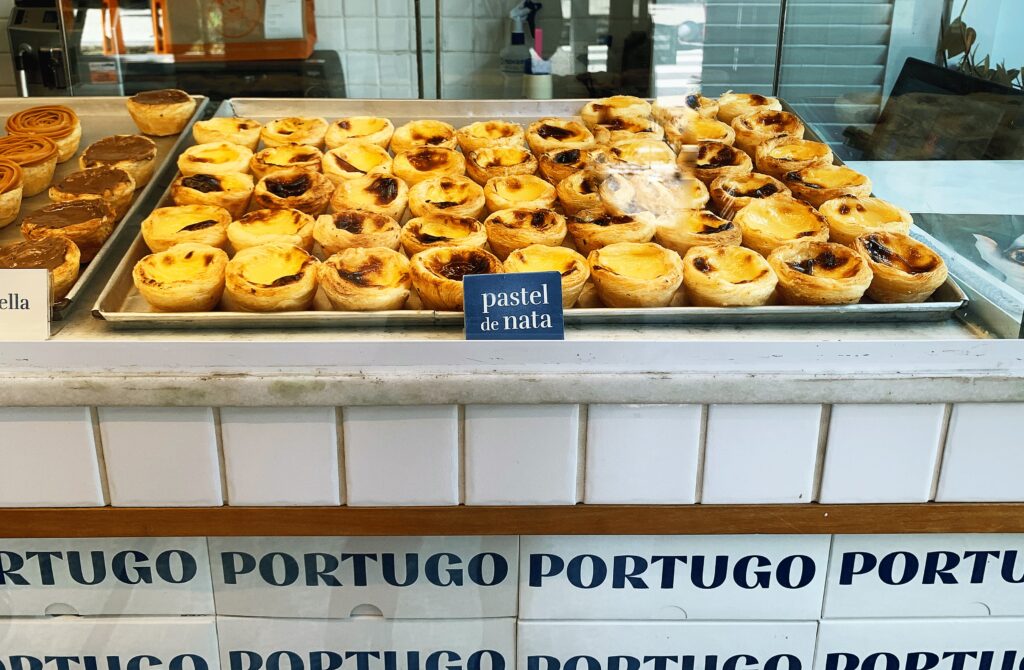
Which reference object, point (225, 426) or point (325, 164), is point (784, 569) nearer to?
point (225, 426)

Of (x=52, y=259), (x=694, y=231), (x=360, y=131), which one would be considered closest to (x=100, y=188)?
(x=52, y=259)

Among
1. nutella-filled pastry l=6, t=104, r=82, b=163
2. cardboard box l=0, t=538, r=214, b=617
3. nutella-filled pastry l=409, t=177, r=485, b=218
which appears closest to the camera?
cardboard box l=0, t=538, r=214, b=617

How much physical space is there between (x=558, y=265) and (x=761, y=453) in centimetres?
40

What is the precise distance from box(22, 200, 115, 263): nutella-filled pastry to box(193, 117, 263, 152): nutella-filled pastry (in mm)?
352

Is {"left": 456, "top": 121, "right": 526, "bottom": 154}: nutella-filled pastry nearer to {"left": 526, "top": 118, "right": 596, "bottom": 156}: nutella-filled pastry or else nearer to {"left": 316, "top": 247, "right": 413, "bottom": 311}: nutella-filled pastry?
{"left": 526, "top": 118, "right": 596, "bottom": 156}: nutella-filled pastry

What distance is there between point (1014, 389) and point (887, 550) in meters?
0.32

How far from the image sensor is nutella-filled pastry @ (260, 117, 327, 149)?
1811 millimetres

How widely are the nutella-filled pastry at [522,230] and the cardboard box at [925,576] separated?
0.65 meters

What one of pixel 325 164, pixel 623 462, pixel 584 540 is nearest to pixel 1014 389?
pixel 623 462

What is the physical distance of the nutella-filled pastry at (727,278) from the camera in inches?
50.6

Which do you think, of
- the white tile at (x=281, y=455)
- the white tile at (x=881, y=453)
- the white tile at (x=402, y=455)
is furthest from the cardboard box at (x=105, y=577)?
the white tile at (x=881, y=453)

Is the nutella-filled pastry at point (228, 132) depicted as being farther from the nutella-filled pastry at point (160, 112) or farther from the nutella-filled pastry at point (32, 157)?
the nutella-filled pastry at point (32, 157)

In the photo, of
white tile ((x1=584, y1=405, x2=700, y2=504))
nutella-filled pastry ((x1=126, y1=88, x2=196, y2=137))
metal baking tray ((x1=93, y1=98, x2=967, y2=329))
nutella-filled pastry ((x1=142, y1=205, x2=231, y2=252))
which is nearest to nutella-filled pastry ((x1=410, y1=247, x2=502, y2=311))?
metal baking tray ((x1=93, y1=98, x2=967, y2=329))

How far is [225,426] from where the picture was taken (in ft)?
4.13
